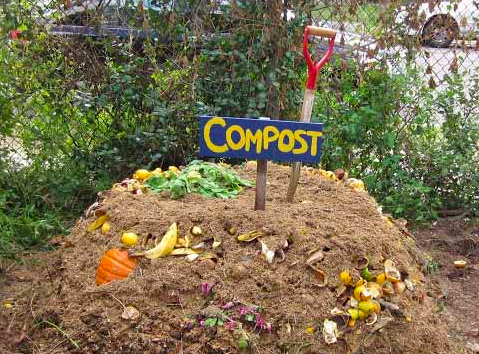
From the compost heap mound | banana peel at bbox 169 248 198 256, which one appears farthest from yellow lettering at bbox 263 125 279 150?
banana peel at bbox 169 248 198 256

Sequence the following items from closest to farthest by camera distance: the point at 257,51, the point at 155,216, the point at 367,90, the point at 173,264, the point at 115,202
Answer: the point at 173,264
the point at 155,216
the point at 115,202
the point at 257,51
the point at 367,90

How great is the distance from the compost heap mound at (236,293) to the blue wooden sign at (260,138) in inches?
12.4

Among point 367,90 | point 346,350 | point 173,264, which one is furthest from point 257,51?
point 346,350

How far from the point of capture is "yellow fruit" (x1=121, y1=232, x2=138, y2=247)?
9.49 feet

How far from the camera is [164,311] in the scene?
8.63 feet

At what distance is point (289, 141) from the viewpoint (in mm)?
2885

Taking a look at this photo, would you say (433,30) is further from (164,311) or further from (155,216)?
(164,311)

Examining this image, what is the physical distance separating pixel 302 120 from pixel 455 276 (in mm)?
1752

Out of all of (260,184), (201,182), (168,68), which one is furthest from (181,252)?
(168,68)

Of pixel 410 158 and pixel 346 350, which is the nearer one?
pixel 346 350

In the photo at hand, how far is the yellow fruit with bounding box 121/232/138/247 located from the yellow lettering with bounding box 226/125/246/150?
0.61m

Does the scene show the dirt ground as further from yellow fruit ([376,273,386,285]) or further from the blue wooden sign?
the blue wooden sign

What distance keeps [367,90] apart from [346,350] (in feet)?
8.85

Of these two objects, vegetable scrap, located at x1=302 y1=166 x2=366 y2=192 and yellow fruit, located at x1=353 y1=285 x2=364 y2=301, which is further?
vegetable scrap, located at x1=302 y1=166 x2=366 y2=192
